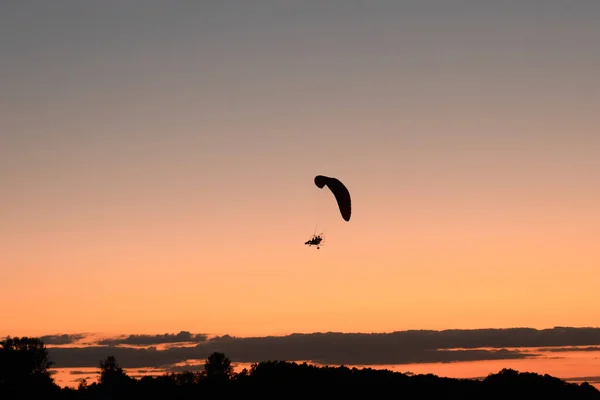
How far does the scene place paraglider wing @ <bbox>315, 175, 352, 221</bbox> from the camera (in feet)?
260

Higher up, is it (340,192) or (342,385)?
(340,192)

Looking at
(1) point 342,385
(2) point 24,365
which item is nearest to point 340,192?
(1) point 342,385

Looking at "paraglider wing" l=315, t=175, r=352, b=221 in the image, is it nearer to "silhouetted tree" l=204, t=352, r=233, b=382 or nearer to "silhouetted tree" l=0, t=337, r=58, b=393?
"silhouetted tree" l=0, t=337, r=58, b=393

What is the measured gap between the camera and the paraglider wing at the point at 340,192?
260ft

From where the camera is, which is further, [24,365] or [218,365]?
[218,365]

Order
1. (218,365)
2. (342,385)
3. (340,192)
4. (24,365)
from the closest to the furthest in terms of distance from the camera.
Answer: (340,192) → (342,385) → (24,365) → (218,365)

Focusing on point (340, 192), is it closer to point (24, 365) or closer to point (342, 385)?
point (342, 385)

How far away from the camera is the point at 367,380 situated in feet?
308

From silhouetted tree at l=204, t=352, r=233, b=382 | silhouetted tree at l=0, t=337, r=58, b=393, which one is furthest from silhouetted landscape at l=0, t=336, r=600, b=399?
silhouetted tree at l=204, t=352, r=233, b=382

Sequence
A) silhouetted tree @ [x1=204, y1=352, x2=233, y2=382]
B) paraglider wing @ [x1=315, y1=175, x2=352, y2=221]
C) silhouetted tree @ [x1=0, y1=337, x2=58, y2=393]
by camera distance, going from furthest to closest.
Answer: silhouetted tree @ [x1=204, y1=352, x2=233, y2=382], silhouetted tree @ [x1=0, y1=337, x2=58, y2=393], paraglider wing @ [x1=315, y1=175, x2=352, y2=221]

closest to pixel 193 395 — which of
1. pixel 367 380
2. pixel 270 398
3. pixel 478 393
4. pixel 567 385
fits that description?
pixel 270 398

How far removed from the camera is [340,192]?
79.4m

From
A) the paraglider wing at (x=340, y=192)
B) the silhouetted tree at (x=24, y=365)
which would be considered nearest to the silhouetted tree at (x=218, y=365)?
the silhouetted tree at (x=24, y=365)

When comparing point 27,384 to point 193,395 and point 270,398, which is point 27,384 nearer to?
point 193,395
